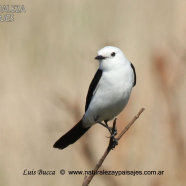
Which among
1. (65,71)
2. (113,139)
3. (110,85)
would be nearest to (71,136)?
(110,85)

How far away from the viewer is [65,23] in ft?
20.5

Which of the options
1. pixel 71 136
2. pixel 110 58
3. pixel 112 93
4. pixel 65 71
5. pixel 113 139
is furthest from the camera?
pixel 65 71

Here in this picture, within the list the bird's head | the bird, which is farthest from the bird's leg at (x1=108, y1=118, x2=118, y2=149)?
the bird's head

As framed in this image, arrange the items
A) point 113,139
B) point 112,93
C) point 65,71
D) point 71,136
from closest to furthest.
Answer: point 113,139 → point 112,93 → point 71,136 → point 65,71

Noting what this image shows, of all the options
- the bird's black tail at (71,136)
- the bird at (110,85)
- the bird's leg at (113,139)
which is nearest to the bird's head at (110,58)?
the bird at (110,85)

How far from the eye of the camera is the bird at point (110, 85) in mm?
4520

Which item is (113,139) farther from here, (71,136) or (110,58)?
(71,136)

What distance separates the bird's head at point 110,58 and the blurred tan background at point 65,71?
2.21 ft

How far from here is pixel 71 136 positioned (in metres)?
5.26

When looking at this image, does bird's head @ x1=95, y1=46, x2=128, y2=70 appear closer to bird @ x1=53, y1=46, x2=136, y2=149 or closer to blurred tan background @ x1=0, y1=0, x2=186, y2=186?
bird @ x1=53, y1=46, x2=136, y2=149

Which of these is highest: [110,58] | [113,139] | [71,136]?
[110,58]

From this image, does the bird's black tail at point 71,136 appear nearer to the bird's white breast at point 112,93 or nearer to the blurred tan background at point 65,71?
the blurred tan background at point 65,71

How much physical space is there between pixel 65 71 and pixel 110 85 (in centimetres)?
152

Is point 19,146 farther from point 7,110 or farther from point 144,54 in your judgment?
point 144,54
